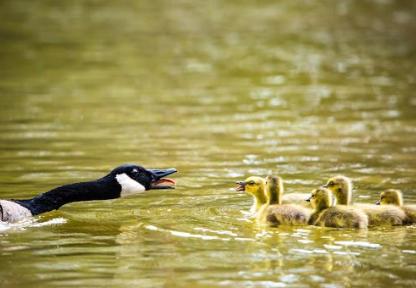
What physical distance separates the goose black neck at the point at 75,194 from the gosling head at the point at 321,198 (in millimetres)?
1619

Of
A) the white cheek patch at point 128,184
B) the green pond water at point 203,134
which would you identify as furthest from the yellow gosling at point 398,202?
the white cheek patch at point 128,184

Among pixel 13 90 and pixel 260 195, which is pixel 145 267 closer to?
pixel 260 195

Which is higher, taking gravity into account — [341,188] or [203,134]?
[203,134]

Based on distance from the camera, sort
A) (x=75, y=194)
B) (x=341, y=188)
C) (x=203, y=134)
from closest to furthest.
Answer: (x=341, y=188), (x=75, y=194), (x=203, y=134)

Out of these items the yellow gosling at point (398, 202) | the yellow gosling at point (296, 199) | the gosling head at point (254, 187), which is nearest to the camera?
the yellow gosling at point (398, 202)

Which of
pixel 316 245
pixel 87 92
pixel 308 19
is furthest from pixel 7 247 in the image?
pixel 308 19

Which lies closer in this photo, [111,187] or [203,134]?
[111,187]

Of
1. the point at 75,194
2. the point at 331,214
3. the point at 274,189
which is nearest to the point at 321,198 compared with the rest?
the point at 331,214

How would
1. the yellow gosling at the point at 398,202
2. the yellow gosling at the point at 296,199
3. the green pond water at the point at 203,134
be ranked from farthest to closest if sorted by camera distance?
the yellow gosling at the point at 296,199, the yellow gosling at the point at 398,202, the green pond water at the point at 203,134

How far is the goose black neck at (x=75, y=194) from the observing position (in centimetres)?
835

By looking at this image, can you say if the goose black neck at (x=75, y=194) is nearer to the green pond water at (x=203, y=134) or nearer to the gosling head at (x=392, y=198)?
the green pond water at (x=203, y=134)

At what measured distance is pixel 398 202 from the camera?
324 inches

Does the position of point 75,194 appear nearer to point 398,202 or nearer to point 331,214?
point 331,214

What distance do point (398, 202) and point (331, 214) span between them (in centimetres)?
68
